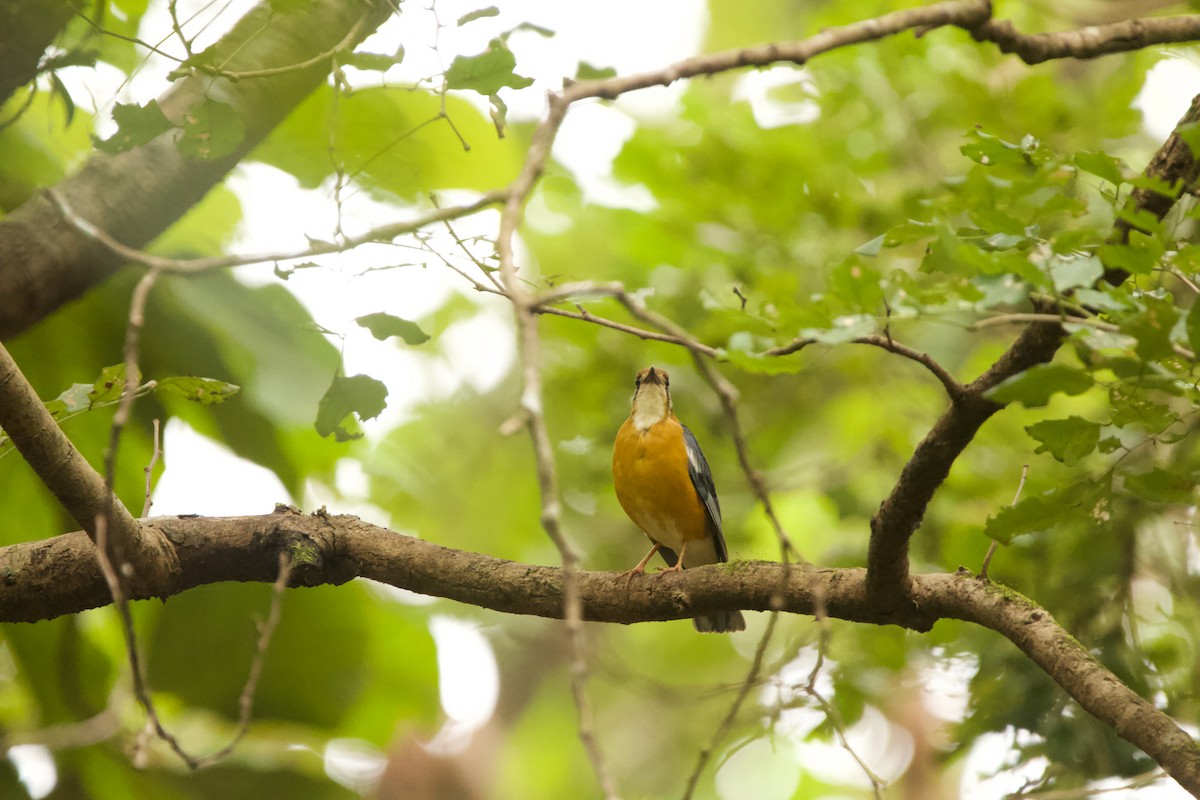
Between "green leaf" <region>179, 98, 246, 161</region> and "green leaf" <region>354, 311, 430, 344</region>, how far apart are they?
588mm

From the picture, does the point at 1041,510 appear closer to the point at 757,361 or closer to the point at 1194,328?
the point at 1194,328

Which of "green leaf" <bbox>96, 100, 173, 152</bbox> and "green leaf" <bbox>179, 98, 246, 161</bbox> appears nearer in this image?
"green leaf" <bbox>96, 100, 173, 152</bbox>

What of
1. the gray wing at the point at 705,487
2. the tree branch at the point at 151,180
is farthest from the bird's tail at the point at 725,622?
the tree branch at the point at 151,180

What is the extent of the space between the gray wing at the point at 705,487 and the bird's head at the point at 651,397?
185 mm

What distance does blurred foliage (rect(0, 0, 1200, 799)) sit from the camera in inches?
81.3

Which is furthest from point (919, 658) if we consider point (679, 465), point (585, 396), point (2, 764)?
point (2, 764)

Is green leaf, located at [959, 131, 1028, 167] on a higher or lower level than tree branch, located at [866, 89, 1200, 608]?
higher

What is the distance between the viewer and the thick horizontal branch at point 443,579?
279cm

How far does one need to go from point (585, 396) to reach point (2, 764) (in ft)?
11.0

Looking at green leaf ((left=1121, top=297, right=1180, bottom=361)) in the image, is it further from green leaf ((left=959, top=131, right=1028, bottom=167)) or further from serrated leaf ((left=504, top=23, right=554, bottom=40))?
serrated leaf ((left=504, top=23, right=554, bottom=40))

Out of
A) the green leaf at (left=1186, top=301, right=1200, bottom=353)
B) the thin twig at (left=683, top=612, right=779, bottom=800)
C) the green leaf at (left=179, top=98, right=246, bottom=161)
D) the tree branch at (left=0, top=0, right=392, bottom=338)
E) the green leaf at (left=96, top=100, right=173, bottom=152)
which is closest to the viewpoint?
the green leaf at (left=1186, top=301, right=1200, bottom=353)

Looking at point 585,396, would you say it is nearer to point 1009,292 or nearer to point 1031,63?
point 1031,63

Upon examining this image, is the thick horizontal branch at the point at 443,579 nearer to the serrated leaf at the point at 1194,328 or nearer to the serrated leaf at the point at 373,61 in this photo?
the serrated leaf at the point at 1194,328

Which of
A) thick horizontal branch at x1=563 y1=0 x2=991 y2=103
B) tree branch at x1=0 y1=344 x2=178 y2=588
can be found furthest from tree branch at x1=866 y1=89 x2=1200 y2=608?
tree branch at x1=0 y1=344 x2=178 y2=588
